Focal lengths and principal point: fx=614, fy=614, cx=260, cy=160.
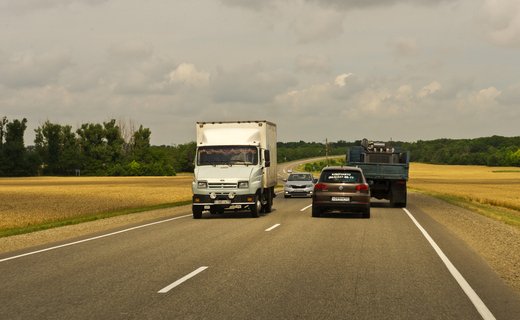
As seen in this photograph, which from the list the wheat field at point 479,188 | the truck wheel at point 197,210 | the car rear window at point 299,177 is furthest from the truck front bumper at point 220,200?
the car rear window at point 299,177

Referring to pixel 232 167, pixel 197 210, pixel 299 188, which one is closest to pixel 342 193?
pixel 232 167

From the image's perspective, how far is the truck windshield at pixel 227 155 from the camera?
816 inches

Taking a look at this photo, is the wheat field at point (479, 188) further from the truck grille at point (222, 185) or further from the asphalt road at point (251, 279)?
the asphalt road at point (251, 279)

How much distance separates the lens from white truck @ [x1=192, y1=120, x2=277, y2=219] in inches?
778

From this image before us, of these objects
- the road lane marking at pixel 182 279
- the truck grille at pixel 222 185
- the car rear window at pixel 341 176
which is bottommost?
the road lane marking at pixel 182 279

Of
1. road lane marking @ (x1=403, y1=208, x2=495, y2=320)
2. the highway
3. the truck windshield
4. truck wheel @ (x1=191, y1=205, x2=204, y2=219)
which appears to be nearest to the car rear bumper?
the truck windshield

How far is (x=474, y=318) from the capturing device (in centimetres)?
640

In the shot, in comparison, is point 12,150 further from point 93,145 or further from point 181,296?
point 181,296

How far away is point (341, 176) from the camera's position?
20188 millimetres

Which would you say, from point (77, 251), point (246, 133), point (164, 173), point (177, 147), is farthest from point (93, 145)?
point (77, 251)

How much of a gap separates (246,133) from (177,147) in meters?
134

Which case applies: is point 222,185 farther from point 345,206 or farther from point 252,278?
point 252,278

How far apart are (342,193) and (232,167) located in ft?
12.2

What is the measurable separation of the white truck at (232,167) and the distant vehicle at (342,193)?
2092 mm
